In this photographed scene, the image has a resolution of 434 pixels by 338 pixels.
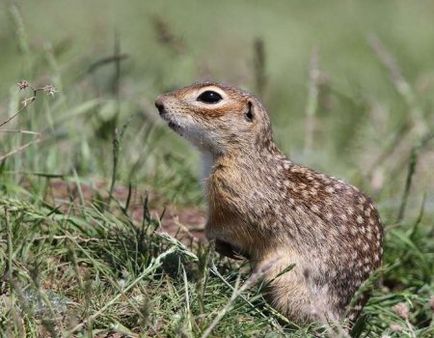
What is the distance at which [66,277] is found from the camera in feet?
15.8

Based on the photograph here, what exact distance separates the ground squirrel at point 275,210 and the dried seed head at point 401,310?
294mm

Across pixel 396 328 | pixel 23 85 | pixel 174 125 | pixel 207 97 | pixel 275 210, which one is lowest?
pixel 396 328

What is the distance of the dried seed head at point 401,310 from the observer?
17.2 feet

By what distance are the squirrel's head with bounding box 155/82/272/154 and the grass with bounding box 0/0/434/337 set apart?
364mm

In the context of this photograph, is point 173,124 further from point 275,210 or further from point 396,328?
point 396,328

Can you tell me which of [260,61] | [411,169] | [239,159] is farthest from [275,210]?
[260,61]

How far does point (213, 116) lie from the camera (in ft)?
17.1

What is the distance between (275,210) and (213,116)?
0.57 meters

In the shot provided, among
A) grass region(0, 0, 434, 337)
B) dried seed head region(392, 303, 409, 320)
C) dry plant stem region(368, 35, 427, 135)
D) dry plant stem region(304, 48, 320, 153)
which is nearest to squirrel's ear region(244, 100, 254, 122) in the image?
grass region(0, 0, 434, 337)

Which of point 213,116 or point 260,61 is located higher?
point 213,116

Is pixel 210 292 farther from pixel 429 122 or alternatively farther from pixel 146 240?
pixel 429 122

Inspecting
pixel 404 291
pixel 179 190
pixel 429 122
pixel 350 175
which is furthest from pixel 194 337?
pixel 429 122

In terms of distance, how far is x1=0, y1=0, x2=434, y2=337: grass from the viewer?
14.4 feet

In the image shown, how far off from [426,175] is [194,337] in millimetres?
3795
